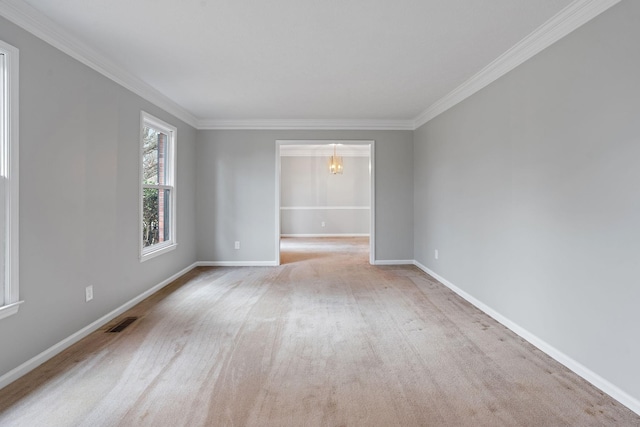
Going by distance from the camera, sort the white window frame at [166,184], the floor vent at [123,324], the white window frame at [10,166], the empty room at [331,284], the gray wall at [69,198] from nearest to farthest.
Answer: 1. the empty room at [331,284]
2. the white window frame at [10,166]
3. the gray wall at [69,198]
4. the floor vent at [123,324]
5. the white window frame at [166,184]

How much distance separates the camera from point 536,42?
2631 mm

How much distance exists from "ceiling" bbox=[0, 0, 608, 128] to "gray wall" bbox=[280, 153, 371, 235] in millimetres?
5535

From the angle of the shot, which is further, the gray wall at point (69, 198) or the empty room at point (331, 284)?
the gray wall at point (69, 198)

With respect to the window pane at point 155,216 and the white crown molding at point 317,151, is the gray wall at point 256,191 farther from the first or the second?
the white crown molding at point 317,151

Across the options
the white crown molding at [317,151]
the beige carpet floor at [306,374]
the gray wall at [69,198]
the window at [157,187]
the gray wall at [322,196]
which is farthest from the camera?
the gray wall at [322,196]

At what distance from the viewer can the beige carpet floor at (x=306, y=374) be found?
1828 millimetres

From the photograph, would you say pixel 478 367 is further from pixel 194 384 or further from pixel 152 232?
pixel 152 232

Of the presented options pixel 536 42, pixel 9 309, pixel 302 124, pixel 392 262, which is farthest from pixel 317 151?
pixel 9 309

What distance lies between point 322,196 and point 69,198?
750 cm

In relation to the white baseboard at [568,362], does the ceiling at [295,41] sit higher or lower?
higher

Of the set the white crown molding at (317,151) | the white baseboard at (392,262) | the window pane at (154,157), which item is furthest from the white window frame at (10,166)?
the white crown molding at (317,151)

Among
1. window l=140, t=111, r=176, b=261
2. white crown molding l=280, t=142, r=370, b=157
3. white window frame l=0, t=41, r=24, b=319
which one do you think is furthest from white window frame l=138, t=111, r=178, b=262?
white crown molding l=280, t=142, r=370, b=157

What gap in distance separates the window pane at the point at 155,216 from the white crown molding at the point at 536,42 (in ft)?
12.7

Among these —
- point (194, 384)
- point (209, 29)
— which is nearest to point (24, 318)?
point (194, 384)
